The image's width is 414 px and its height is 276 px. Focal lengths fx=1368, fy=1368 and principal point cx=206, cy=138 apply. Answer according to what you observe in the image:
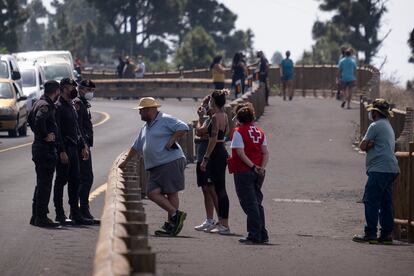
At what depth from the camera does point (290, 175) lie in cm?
2575

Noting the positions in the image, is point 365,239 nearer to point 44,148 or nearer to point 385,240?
point 385,240

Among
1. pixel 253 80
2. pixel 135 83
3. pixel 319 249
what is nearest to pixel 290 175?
pixel 319 249

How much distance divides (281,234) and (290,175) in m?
8.62

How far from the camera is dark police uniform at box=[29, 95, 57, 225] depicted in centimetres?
1648

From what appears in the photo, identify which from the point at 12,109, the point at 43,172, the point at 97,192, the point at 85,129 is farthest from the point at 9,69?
the point at 43,172

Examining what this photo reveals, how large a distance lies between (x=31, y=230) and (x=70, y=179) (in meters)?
1.19

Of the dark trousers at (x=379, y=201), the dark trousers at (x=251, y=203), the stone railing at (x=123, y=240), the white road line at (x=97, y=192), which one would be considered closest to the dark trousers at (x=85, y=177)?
the white road line at (x=97, y=192)

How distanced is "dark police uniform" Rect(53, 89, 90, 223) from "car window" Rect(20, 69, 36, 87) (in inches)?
977

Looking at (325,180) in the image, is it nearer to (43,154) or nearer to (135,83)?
(43,154)

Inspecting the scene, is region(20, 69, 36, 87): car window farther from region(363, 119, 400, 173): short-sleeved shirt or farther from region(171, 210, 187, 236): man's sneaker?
region(363, 119, 400, 173): short-sleeved shirt

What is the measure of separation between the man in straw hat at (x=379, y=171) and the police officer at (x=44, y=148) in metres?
3.73

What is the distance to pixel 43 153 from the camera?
54.4 feet

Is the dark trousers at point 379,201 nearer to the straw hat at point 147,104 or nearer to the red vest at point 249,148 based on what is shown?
the red vest at point 249,148

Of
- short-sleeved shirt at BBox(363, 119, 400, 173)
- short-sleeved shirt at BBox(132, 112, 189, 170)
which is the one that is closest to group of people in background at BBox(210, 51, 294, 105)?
short-sleeved shirt at BBox(363, 119, 400, 173)
